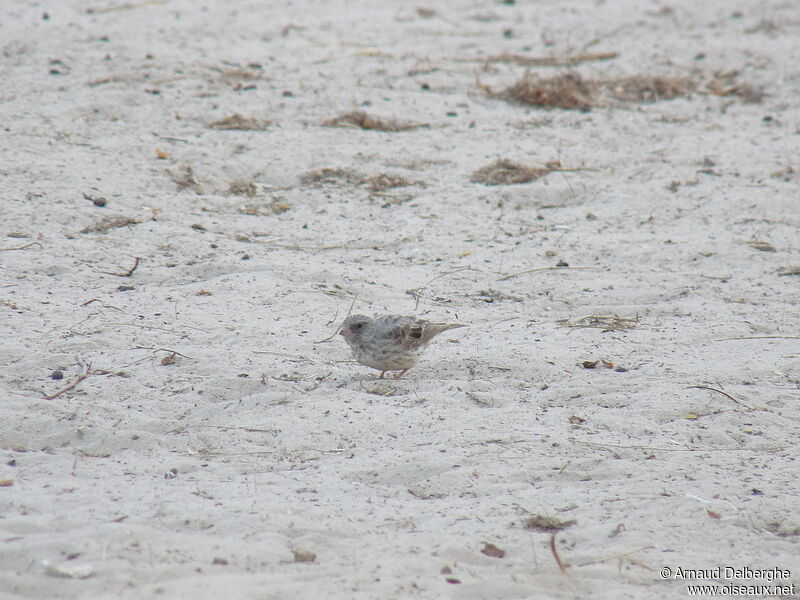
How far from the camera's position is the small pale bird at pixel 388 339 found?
17.5 ft

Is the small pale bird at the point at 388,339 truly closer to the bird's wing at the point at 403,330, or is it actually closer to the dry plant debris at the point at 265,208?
the bird's wing at the point at 403,330

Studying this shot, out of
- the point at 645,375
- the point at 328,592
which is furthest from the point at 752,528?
the point at 328,592

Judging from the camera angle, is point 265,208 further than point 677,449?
Yes

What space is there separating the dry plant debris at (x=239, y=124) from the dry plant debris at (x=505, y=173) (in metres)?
2.02

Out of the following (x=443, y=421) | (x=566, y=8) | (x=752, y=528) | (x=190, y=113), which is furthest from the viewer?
(x=566, y=8)

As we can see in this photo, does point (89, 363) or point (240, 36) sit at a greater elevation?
point (240, 36)

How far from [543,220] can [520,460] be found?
11.6 ft

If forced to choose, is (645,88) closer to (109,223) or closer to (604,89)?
(604,89)

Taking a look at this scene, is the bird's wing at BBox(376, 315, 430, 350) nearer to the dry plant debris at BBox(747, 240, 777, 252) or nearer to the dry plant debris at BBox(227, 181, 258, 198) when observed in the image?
the dry plant debris at BBox(227, 181, 258, 198)

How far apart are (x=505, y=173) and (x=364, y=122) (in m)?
1.54

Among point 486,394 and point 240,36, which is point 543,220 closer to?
point 486,394

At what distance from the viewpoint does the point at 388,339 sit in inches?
208

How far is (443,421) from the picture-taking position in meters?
4.97

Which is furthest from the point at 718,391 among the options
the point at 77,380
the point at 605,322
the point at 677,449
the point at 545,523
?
the point at 77,380
